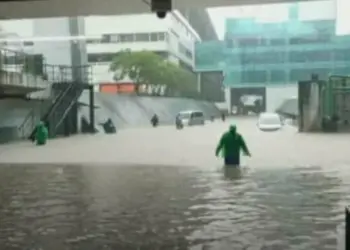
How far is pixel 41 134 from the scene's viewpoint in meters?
20.4

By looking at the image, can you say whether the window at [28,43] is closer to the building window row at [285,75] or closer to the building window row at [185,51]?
the building window row at [185,51]

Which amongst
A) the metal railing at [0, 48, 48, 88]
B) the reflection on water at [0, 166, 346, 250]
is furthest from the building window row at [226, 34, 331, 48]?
the metal railing at [0, 48, 48, 88]

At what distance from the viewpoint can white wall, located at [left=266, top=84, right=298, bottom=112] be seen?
1791 cm

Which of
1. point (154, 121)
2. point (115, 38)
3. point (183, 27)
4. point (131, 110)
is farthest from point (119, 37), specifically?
point (154, 121)

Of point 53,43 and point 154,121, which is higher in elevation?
point 53,43

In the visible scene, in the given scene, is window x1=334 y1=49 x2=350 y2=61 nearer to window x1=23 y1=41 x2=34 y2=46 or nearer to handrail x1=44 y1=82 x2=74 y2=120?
handrail x1=44 y1=82 x2=74 y2=120

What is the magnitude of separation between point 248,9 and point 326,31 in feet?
7.20

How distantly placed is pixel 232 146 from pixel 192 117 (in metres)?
4.01

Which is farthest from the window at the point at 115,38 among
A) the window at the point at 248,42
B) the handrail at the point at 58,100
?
the window at the point at 248,42

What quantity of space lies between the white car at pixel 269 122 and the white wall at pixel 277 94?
174mm

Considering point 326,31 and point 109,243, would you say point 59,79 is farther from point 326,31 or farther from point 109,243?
point 109,243

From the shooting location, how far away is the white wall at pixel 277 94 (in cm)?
1791

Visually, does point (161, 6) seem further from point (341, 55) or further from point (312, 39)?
point (341, 55)

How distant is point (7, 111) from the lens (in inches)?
845
